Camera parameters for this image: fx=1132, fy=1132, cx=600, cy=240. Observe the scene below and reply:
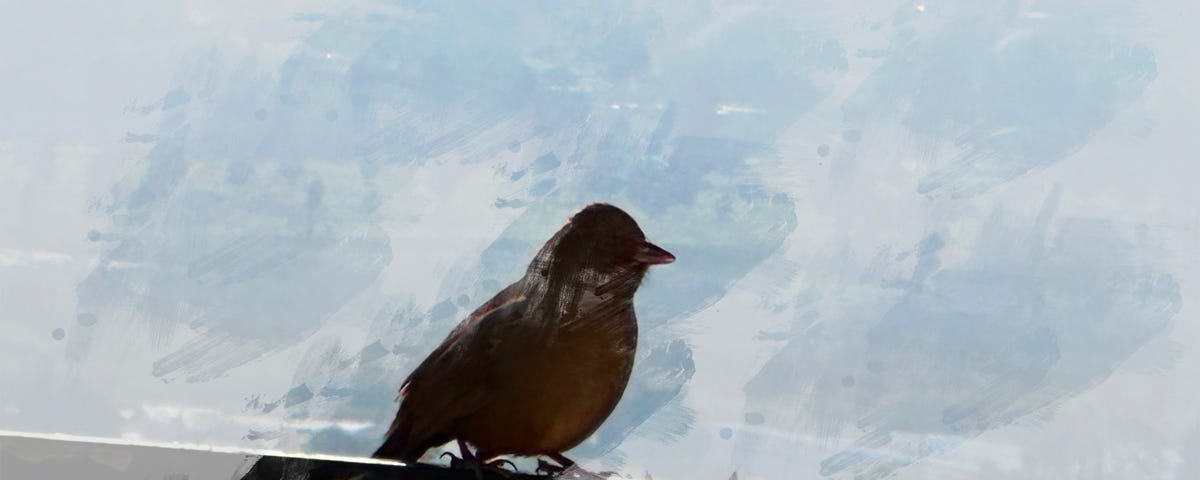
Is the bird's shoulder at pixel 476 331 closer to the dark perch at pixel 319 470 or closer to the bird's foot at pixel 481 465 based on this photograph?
the bird's foot at pixel 481 465

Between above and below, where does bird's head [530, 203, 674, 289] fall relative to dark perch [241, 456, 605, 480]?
below

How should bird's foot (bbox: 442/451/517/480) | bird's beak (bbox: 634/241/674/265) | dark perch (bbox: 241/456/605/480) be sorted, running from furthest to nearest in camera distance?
bird's beak (bbox: 634/241/674/265) < bird's foot (bbox: 442/451/517/480) < dark perch (bbox: 241/456/605/480)

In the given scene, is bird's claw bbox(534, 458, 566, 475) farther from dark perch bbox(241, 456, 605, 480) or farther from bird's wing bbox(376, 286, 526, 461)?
dark perch bbox(241, 456, 605, 480)

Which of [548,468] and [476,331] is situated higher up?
[476,331]

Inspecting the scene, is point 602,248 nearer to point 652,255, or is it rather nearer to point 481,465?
point 652,255

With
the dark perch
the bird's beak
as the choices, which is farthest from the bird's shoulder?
the dark perch

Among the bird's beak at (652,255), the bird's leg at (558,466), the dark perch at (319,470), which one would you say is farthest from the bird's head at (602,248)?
the dark perch at (319,470)

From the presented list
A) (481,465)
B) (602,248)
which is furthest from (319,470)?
(602,248)
